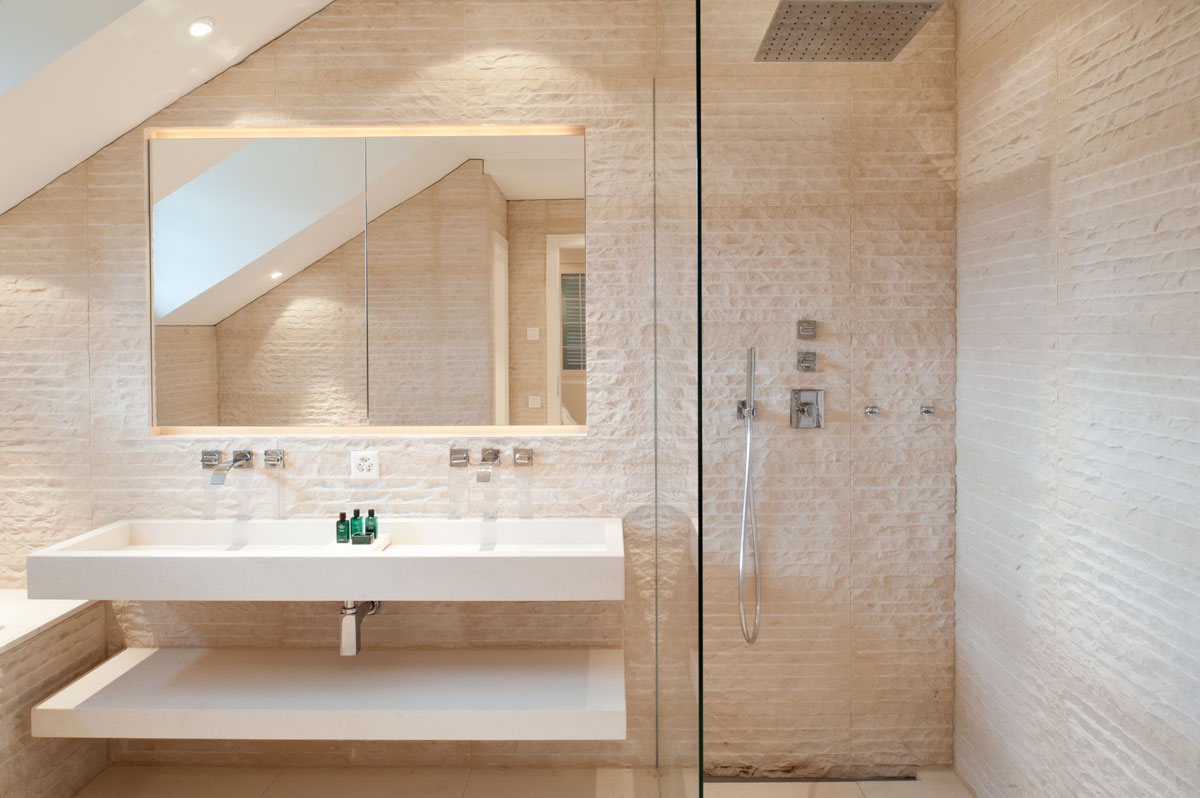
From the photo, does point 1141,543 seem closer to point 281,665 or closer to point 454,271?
point 454,271

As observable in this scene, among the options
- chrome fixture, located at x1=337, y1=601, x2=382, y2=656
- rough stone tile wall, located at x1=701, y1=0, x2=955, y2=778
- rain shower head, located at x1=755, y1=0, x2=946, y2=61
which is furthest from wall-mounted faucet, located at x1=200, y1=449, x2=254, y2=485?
rain shower head, located at x1=755, y1=0, x2=946, y2=61

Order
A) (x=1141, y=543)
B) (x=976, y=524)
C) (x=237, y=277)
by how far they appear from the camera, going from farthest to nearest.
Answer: (x=237, y=277) < (x=976, y=524) < (x=1141, y=543)

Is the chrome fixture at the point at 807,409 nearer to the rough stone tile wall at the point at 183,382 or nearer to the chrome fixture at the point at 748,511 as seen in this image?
the chrome fixture at the point at 748,511

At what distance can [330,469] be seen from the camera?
293 centimetres

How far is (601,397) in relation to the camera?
2.91 m

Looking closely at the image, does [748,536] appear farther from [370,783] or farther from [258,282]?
Answer: [258,282]

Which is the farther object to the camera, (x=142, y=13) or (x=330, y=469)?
(x=330, y=469)

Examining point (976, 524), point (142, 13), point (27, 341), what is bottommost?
point (976, 524)

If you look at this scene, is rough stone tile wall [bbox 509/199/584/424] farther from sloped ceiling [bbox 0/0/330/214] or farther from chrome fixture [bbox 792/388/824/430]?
chrome fixture [bbox 792/388/824/430]

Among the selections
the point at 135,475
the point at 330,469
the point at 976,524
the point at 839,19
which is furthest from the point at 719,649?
the point at 135,475

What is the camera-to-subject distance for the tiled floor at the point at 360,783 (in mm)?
2787

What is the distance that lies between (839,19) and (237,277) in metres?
2.20

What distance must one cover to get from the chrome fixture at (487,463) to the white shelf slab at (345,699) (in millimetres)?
601

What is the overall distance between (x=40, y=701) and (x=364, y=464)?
118 centimetres
